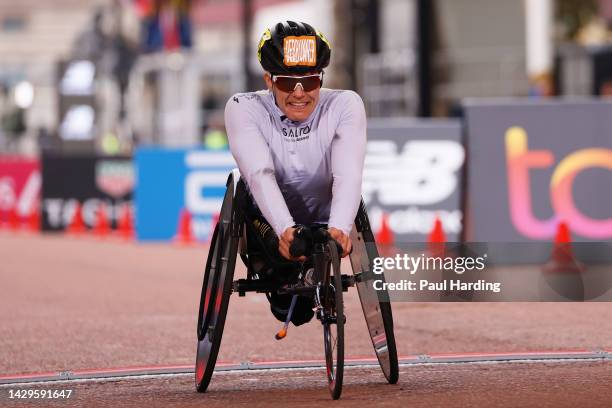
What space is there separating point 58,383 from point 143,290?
21.5 ft

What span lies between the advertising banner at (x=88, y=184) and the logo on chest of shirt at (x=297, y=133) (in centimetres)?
1644

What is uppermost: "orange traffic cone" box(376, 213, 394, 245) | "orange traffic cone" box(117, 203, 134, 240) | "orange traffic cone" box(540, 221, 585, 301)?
"orange traffic cone" box(540, 221, 585, 301)

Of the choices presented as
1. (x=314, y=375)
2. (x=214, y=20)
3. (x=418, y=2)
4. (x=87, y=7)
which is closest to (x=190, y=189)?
(x=314, y=375)

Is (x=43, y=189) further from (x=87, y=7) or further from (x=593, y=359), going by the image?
(x=87, y=7)

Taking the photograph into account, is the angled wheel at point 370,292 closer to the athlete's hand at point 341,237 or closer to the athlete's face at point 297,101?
the athlete's hand at point 341,237

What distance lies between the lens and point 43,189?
79.1ft

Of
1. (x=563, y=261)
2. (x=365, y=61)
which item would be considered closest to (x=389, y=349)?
(x=563, y=261)

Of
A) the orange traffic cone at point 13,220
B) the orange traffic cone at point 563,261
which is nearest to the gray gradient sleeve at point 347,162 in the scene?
the orange traffic cone at point 563,261

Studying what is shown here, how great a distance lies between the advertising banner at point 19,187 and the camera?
25.8 metres

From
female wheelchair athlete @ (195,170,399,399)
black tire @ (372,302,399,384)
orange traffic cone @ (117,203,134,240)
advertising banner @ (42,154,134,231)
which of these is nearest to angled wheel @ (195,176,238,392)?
female wheelchair athlete @ (195,170,399,399)

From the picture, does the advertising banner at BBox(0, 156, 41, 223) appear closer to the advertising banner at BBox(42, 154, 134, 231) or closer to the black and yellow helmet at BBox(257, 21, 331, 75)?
the advertising banner at BBox(42, 154, 134, 231)

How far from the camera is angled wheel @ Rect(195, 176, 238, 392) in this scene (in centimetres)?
734

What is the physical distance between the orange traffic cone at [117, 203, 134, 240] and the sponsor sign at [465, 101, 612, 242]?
335 inches

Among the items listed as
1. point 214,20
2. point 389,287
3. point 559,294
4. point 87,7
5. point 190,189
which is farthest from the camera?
point 87,7
